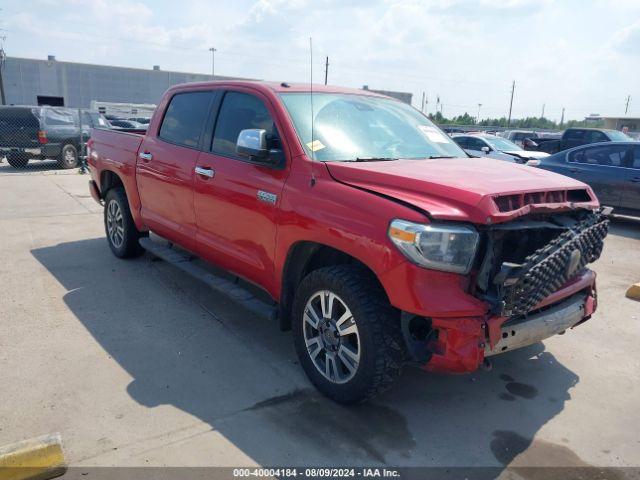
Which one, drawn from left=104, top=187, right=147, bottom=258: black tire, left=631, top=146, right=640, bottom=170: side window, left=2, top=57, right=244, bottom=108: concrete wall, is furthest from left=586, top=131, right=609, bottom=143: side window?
left=2, top=57, right=244, bottom=108: concrete wall

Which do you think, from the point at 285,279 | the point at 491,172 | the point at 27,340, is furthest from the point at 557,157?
the point at 27,340

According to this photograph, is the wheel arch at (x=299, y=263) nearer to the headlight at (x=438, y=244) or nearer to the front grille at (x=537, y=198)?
the headlight at (x=438, y=244)

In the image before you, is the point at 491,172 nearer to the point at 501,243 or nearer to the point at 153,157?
the point at 501,243

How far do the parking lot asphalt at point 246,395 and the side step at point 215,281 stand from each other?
384 millimetres

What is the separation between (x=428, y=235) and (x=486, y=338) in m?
0.65

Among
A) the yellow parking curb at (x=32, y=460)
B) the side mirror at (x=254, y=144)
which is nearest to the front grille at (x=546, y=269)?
the side mirror at (x=254, y=144)

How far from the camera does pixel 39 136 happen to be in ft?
50.8

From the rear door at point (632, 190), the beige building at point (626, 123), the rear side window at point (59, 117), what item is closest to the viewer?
the rear door at point (632, 190)

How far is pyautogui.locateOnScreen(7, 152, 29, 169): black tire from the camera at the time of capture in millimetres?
15188

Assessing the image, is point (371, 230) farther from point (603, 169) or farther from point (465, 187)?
point (603, 169)

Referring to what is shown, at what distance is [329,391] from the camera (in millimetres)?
3400

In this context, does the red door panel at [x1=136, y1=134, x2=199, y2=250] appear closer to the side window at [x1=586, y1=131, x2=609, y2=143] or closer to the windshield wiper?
the windshield wiper

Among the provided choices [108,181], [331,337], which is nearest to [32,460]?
[331,337]

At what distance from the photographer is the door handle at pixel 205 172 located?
170 inches
